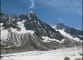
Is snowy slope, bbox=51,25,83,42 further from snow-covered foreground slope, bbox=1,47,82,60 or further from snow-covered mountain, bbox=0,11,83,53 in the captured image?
snow-covered foreground slope, bbox=1,47,82,60

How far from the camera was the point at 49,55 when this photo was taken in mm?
4113

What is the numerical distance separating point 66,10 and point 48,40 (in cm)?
59

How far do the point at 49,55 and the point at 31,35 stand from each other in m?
0.44

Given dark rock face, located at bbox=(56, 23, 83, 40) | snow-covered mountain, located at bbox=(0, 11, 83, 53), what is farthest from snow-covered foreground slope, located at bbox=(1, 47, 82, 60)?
dark rock face, located at bbox=(56, 23, 83, 40)

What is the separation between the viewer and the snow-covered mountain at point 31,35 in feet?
13.0

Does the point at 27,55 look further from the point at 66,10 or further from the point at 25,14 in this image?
the point at 66,10

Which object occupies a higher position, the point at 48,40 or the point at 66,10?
the point at 66,10

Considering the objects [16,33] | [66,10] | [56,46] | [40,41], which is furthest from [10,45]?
[66,10]

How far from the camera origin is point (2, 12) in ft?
13.0

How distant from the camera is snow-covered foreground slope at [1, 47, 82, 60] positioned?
12.9 ft

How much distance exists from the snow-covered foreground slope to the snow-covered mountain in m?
0.07

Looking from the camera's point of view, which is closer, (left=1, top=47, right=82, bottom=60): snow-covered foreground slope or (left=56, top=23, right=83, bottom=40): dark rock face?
(left=1, top=47, right=82, bottom=60): snow-covered foreground slope

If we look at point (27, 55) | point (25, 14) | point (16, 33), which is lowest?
point (27, 55)

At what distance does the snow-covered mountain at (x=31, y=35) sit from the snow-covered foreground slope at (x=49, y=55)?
0.07m
